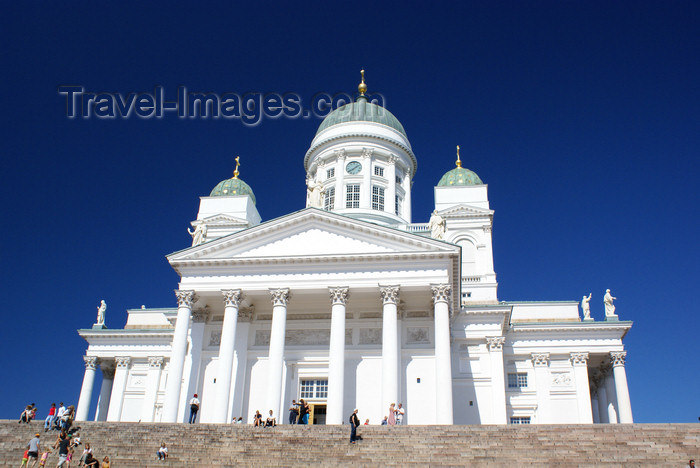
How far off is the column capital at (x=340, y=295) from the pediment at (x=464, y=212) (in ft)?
54.5

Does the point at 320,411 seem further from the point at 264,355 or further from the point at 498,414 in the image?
the point at 498,414

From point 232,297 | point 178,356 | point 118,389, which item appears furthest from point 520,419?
point 118,389

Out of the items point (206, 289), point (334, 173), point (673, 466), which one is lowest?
point (673, 466)

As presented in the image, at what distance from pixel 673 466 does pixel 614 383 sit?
22320 mm

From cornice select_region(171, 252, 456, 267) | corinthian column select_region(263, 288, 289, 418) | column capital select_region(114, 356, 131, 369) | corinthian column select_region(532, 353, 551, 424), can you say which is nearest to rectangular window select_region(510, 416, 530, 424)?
corinthian column select_region(532, 353, 551, 424)

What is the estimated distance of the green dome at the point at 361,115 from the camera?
47281 mm

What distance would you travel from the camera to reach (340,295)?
97.7 ft

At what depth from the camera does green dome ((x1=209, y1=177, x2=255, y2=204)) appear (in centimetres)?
4917

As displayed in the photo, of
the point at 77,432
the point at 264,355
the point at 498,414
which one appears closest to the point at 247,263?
the point at 264,355

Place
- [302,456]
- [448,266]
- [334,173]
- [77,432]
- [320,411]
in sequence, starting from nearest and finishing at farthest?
[302,456], [77,432], [448,266], [320,411], [334,173]

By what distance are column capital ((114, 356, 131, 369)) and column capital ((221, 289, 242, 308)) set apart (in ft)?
53.8

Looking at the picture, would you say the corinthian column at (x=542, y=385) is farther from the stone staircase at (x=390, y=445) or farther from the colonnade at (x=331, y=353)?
the stone staircase at (x=390, y=445)

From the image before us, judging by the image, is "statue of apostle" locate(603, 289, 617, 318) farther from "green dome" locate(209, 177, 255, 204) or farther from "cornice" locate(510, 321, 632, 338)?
"green dome" locate(209, 177, 255, 204)

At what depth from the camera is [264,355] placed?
106 feet
